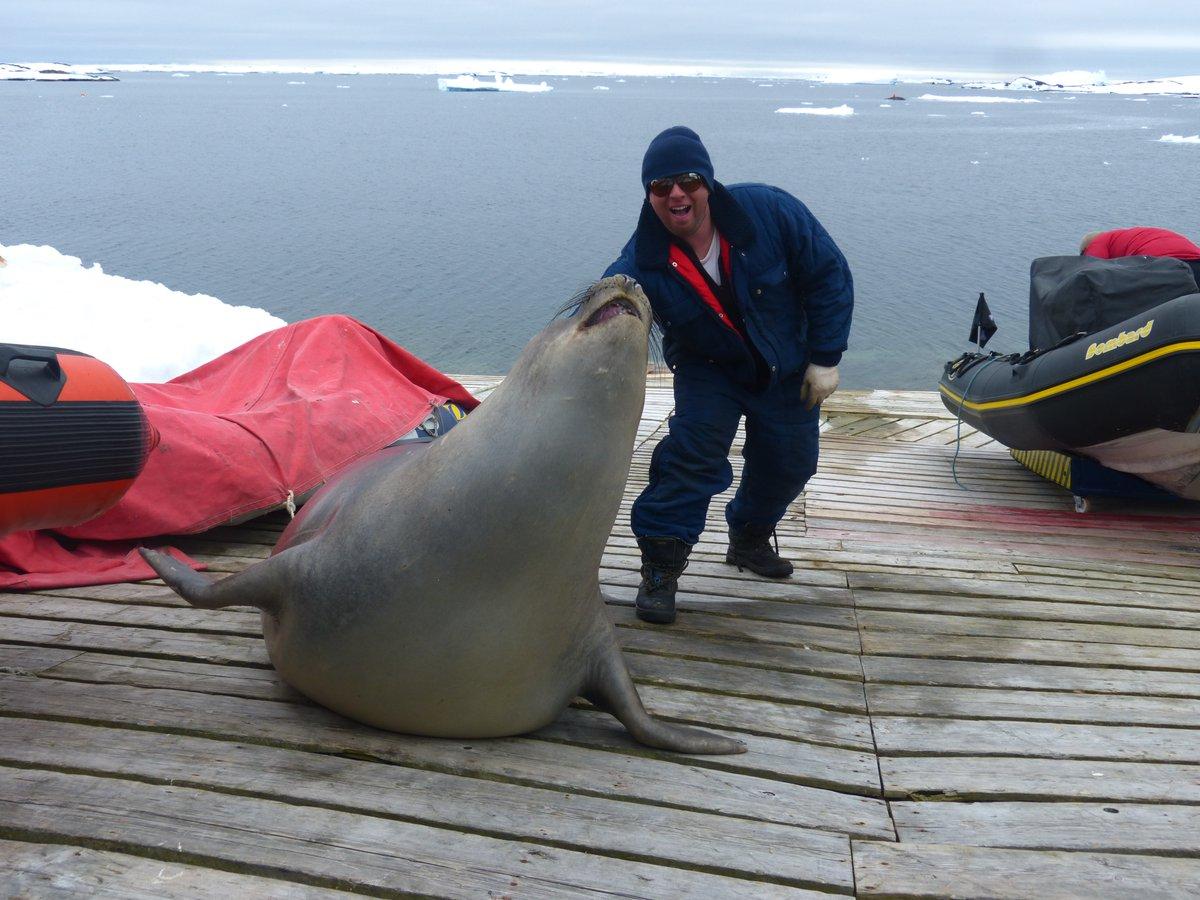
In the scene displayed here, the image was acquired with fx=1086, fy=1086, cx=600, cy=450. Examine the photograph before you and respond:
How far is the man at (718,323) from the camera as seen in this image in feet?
12.1

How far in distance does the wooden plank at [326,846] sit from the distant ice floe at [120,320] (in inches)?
155

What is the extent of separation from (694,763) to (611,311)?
1155 millimetres

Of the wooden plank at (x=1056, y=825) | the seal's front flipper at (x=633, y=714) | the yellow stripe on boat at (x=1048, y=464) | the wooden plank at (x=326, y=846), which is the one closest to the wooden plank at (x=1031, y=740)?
the wooden plank at (x=1056, y=825)

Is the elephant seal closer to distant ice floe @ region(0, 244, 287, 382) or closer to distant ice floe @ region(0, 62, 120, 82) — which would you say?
distant ice floe @ region(0, 244, 287, 382)

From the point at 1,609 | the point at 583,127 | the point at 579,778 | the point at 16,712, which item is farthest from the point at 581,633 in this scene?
the point at 583,127

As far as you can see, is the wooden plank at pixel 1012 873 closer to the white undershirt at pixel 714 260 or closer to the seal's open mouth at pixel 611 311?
the seal's open mouth at pixel 611 311

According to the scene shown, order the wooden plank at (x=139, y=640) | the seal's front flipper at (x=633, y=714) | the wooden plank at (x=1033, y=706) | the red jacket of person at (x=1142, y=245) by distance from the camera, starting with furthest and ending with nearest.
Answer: the red jacket of person at (x=1142, y=245) → the wooden plank at (x=139, y=640) → the wooden plank at (x=1033, y=706) → the seal's front flipper at (x=633, y=714)

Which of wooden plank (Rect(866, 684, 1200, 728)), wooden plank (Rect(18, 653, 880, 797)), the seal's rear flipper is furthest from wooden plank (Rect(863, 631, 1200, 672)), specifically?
the seal's rear flipper

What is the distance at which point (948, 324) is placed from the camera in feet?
53.8

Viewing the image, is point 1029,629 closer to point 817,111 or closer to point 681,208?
point 681,208

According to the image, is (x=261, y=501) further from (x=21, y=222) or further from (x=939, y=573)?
(x=21, y=222)

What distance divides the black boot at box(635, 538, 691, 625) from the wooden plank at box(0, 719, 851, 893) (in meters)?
1.21

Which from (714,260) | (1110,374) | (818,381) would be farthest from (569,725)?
(1110,374)

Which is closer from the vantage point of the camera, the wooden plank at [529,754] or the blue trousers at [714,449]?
the wooden plank at [529,754]
